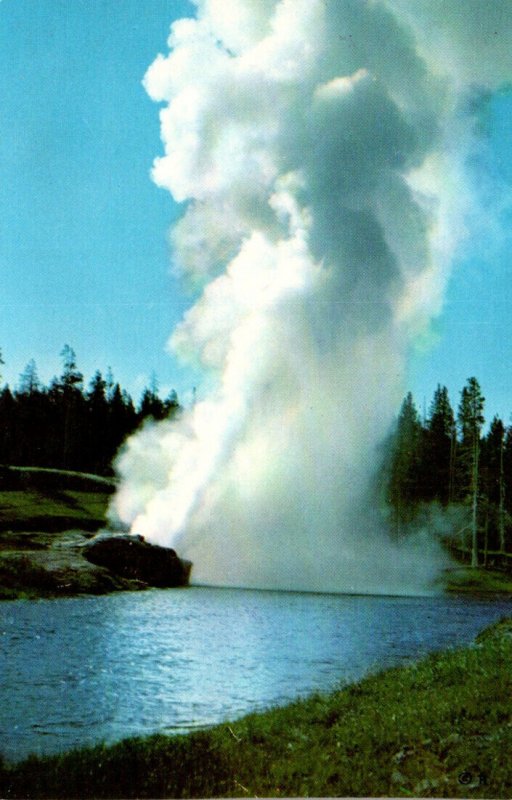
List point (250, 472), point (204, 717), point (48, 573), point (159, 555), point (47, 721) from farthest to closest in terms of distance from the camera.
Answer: point (250, 472) → point (159, 555) → point (48, 573) → point (204, 717) → point (47, 721)

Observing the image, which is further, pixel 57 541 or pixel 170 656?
pixel 57 541

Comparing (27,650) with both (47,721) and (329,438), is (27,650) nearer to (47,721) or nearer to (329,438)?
(47,721)

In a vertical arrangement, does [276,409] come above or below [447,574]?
above

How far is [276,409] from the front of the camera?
2675 inches

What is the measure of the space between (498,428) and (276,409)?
3441 cm

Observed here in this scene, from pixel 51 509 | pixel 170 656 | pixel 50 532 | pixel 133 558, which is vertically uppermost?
pixel 51 509

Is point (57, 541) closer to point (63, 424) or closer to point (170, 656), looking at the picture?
point (170, 656)

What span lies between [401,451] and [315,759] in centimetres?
8406

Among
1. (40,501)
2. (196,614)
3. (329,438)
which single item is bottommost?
(196,614)

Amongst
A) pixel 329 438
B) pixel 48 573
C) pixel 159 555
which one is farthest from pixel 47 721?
pixel 329 438

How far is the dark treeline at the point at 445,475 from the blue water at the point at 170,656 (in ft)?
157

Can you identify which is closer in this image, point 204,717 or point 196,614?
point 204,717

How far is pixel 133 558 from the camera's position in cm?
4522

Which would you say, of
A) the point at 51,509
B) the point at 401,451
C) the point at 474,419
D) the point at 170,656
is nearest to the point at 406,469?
the point at 401,451
